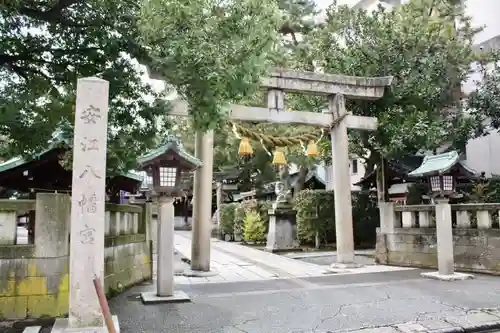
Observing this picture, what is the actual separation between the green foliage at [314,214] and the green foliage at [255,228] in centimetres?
440

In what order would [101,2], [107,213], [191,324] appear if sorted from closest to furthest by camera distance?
[191,324] → [101,2] → [107,213]

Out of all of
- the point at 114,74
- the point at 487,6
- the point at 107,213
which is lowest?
the point at 107,213

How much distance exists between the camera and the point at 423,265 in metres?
13.2

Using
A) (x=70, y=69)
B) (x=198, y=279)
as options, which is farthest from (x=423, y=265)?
(x=70, y=69)

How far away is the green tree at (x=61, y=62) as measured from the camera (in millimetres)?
7758

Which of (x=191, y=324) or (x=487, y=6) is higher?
(x=487, y=6)

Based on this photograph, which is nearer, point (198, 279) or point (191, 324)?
point (191, 324)

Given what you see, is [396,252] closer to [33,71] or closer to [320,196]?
[320,196]

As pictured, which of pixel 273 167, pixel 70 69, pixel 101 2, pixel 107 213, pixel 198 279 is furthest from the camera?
pixel 273 167

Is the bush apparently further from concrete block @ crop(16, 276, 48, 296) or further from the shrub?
concrete block @ crop(16, 276, 48, 296)

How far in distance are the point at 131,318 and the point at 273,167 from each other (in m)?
25.5

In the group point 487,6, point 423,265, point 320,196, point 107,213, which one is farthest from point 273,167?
point 107,213

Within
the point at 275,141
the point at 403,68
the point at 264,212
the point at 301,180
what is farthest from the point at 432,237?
the point at 301,180

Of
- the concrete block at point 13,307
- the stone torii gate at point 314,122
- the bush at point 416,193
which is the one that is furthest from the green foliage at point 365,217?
the concrete block at point 13,307
